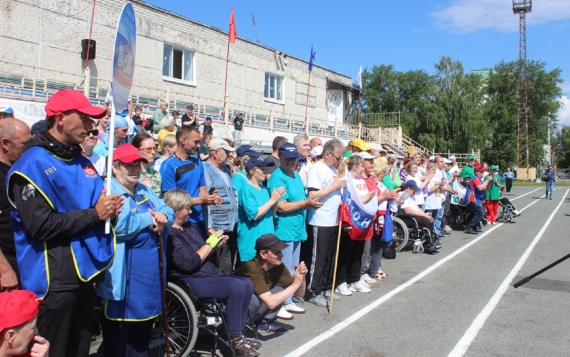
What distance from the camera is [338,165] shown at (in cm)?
656

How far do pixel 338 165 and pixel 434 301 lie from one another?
217 centimetres

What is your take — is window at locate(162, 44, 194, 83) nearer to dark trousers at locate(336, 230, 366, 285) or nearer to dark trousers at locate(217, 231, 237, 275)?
dark trousers at locate(336, 230, 366, 285)

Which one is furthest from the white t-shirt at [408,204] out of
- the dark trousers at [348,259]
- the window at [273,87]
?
the window at [273,87]

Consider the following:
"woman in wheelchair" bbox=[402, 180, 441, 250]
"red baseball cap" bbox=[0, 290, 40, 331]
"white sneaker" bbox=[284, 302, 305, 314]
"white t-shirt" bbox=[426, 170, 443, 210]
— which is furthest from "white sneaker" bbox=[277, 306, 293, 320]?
"white t-shirt" bbox=[426, 170, 443, 210]

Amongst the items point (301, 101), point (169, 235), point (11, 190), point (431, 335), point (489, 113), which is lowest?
point (431, 335)

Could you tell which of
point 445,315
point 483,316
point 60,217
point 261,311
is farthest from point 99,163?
point 483,316

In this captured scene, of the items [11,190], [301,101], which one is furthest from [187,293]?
[301,101]

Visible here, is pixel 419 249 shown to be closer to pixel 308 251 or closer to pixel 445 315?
pixel 308 251

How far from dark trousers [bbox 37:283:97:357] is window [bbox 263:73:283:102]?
2613cm

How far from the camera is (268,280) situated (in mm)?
5035

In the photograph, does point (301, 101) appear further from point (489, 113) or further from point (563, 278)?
point (489, 113)

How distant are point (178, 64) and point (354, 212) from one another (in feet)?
59.9

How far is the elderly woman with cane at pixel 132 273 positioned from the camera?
137 inches

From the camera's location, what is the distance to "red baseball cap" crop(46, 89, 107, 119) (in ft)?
9.11
